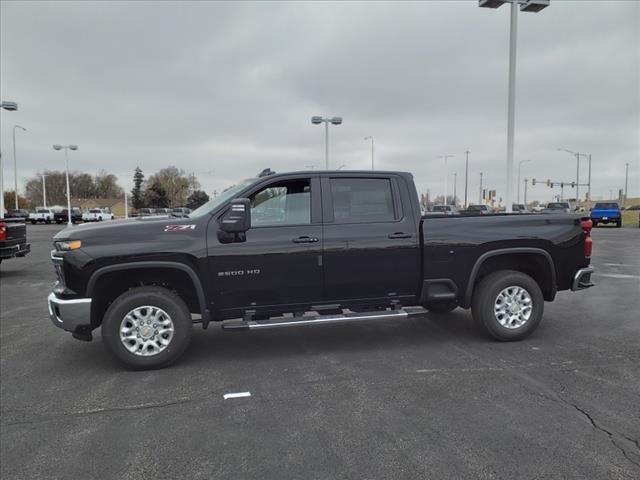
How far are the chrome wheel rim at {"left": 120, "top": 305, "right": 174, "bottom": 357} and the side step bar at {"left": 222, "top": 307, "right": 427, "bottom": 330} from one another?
1.98 ft

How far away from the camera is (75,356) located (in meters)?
5.37

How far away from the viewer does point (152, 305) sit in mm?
4785

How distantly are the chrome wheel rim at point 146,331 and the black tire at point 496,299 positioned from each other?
3535 millimetres

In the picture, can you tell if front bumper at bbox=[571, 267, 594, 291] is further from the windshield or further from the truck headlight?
the truck headlight

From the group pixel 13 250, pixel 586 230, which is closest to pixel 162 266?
pixel 586 230

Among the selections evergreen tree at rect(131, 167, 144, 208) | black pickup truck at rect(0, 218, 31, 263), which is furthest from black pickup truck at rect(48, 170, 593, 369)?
evergreen tree at rect(131, 167, 144, 208)

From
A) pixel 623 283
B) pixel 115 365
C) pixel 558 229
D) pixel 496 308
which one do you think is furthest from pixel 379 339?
pixel 623 283

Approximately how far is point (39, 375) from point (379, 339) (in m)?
3.77

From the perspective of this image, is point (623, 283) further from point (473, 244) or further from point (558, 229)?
point (473, 244)

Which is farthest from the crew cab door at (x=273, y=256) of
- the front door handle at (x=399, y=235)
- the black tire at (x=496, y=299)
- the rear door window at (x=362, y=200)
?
the black tire at (x=496, y=299)

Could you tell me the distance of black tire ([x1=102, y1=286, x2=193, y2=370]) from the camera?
4707 millimetres

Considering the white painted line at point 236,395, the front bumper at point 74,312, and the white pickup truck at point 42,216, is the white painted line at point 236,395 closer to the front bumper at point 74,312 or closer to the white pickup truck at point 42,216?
the front bumper at point 74,312

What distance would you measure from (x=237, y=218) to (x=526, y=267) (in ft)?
12.3

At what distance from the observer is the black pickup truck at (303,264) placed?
15.6 ft
